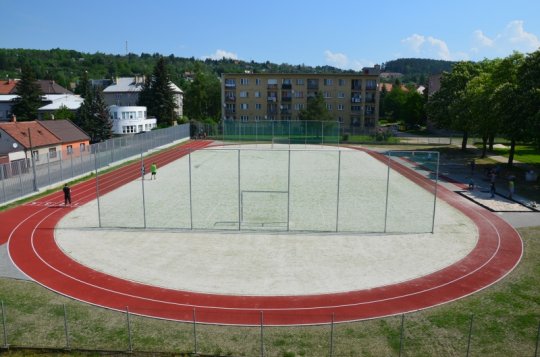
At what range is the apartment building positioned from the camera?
80.1 metres

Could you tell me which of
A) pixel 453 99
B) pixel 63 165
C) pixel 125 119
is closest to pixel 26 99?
pixel 125 119

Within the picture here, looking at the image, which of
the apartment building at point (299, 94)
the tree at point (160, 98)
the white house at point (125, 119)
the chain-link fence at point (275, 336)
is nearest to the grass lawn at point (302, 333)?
the chain-link fence at point (275, 336)

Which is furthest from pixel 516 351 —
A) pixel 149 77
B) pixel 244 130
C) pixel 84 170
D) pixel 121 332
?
pixel 149 77

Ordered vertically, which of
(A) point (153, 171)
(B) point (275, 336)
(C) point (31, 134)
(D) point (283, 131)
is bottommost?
(B) point (275, 336)

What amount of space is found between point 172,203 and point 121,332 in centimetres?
1630

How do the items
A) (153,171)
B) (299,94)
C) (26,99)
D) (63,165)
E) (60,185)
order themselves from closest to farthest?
(60,185) → (153,171) → (63,165) → (26,99) → (299,94)

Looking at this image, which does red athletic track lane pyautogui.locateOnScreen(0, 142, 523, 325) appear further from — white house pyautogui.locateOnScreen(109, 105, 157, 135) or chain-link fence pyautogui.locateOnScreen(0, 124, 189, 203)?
white house pyautogui.locateOnScreen(109, 105, 157, 135)

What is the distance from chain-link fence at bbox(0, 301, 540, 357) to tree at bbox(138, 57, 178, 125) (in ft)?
229

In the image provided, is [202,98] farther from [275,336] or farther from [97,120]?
[275,336]

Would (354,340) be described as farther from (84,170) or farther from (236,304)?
(84,170)

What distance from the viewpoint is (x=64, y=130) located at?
5109 centimetres

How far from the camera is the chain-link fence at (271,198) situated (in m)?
24.8

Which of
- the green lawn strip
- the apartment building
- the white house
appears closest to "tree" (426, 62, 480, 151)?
the apartment building

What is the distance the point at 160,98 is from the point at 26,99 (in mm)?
22325
